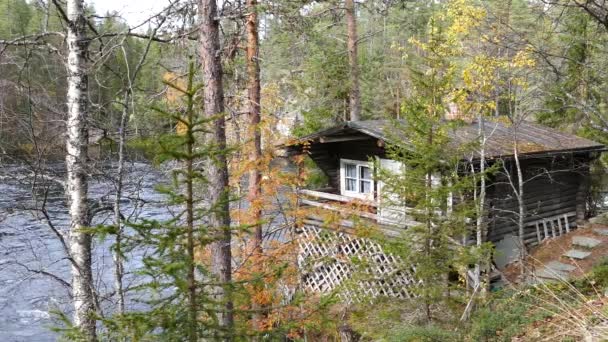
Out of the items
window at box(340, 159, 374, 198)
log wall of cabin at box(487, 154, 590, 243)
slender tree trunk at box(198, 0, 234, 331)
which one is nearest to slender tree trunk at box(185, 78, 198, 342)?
slender tree trunk at box(198, 0, 234, 331)

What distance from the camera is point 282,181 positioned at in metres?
11.1

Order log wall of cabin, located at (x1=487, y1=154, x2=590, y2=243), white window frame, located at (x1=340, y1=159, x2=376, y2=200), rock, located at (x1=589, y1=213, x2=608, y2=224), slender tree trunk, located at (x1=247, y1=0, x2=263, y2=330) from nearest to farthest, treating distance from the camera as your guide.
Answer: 1. slender tree trunk, located at (x1=247, y1=0, x2=263, y2=330)
2. log wall of cabin, located at (x1=487, y1=154, x2=590, y2=243)
3. white window frame, located at (x1=340, y1=159, x2=376, y2=200)
4. rock, located at (x1=589, y1=213, x2=608, y2=224)

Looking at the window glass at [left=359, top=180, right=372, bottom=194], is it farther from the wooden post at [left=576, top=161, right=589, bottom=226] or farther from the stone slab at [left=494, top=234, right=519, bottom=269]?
the wooden post at [left=576, top=161, right=589, bottom=226]

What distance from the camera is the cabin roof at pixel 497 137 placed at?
13.0m

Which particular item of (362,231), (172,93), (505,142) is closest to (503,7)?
(505,142)

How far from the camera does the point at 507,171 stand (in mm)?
13266

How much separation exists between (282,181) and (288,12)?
11.7ft

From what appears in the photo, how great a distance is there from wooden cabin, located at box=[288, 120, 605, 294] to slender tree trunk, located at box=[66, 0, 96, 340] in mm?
7116

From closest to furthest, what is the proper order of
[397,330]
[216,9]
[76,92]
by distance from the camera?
1. [76,92]
2. [216,9]
3. [397,330]

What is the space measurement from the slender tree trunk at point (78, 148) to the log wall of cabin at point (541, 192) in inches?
379

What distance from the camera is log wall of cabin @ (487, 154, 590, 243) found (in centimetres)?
1370

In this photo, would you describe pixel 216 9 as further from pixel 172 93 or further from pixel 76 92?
pixel 172 93

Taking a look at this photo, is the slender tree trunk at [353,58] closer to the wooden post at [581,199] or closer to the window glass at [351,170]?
the window glass at [351,170]

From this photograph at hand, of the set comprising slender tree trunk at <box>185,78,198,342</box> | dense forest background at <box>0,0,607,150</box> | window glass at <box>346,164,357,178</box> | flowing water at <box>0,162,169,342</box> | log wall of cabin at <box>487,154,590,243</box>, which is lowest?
flowing water at <box>0,162,169,342</box>
